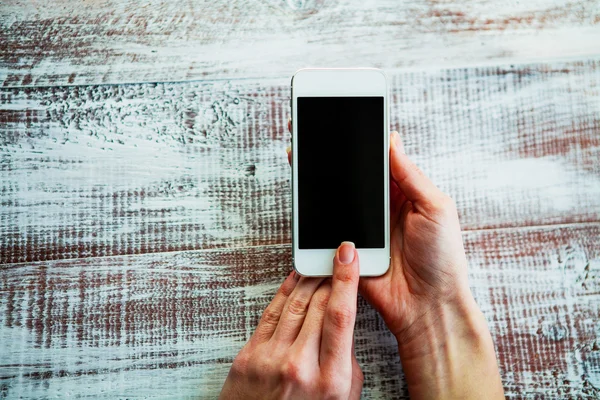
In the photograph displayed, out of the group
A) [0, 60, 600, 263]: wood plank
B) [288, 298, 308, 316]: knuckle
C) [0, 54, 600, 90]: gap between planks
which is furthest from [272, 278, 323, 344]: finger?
[0, 54, 600, 90]: gap between planks

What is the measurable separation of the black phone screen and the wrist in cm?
17

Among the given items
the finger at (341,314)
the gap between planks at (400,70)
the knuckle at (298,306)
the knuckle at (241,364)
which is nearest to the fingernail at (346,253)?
the finger at (341,314)

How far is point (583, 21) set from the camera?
89 cm

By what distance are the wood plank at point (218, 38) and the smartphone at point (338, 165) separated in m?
0.13

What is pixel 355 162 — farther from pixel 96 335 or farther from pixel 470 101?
pixel 96 335

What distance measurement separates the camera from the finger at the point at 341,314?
27.6 inches

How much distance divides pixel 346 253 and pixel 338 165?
15 cm

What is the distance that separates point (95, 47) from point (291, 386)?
0.72 m

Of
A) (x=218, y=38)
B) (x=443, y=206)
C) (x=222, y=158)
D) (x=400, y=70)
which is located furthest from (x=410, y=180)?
(x=218, y=38)

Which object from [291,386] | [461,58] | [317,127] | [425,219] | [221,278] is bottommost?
[291,386]

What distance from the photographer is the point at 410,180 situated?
76cm

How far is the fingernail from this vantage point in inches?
28.8

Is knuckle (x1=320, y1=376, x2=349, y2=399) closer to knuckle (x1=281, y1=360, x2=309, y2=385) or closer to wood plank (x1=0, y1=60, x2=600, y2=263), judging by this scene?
knuckle (x1=281, y1=360, x2=309, y2=385)

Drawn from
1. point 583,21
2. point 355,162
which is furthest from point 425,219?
point 583,21
